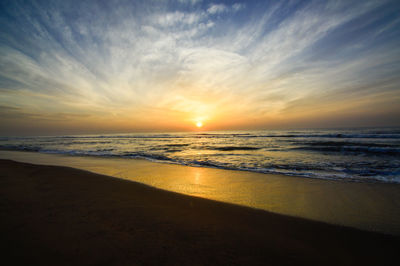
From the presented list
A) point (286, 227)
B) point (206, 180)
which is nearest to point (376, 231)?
point (286, 227)

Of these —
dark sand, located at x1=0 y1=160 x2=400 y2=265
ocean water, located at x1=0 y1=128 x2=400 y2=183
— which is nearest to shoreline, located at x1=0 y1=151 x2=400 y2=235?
dark sand, located at x1=0 y1=160 x2=400 y2=265

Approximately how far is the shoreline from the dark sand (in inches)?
16.2

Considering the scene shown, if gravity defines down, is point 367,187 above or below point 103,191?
below

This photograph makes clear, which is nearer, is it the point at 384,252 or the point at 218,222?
the point at 384,252

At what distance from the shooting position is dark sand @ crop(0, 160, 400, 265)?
200 centimetres

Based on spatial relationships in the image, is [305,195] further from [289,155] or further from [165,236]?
[289,155]

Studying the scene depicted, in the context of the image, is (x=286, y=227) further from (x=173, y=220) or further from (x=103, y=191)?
(x=103, y=191)

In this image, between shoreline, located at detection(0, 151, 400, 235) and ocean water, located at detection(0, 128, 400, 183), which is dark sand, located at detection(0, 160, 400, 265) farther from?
ocean water, located at detection(0, 128, 400, 183)

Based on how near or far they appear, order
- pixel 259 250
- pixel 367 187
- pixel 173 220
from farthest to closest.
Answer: pixel 367 187
pixel 173 220
pixel 259 250

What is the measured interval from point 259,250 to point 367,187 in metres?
5.36

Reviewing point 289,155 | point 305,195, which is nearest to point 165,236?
point 305,195

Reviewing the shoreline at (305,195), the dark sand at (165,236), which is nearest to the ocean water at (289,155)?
the shoreline at (305,195)

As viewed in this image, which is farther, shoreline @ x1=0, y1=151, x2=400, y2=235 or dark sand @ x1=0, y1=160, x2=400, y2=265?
shoreline @ x1=0, y1=151, x2=400, y2=235

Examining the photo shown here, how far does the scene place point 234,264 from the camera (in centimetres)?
193
